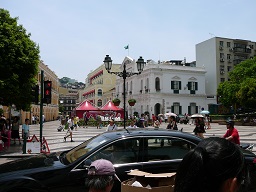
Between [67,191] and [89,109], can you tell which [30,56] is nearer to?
[67,191]

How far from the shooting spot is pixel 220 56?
61781mm

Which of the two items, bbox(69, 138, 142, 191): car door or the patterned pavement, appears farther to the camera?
the patterned pavement

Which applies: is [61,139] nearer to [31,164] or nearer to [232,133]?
[232,133]

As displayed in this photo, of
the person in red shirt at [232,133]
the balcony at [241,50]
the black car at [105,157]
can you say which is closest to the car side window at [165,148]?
the black car at [105,157]

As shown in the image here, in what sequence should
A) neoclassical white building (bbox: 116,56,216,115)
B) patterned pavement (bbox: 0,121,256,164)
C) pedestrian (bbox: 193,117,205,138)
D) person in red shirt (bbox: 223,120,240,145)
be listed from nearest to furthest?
person in red shirt (bbox: 223,120,240,145) → pedestrian (bbox: 193,117,205,138) → patterned pavement (bbox: 0,121,256,164) → neoclassical white building (bbox: 116,56,216,115)

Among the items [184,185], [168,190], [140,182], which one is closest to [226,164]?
[184,185]

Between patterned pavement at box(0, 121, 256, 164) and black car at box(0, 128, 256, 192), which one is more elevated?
black car at box(0, 128, 256, 192)

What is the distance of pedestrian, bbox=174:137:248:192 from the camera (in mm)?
1157

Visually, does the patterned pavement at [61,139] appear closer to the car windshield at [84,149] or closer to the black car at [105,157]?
the car windshield at [84,149]

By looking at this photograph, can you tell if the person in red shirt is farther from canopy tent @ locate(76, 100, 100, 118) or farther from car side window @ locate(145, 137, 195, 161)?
canopy tent @ locate(76, 100, 100, 118)

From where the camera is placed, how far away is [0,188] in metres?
4.02

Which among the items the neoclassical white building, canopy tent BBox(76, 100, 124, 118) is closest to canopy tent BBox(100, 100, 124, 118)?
canopy tent BBox(76, 100, 124, 118)

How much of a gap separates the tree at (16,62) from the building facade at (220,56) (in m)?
49.7

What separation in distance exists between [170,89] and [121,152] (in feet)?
165
